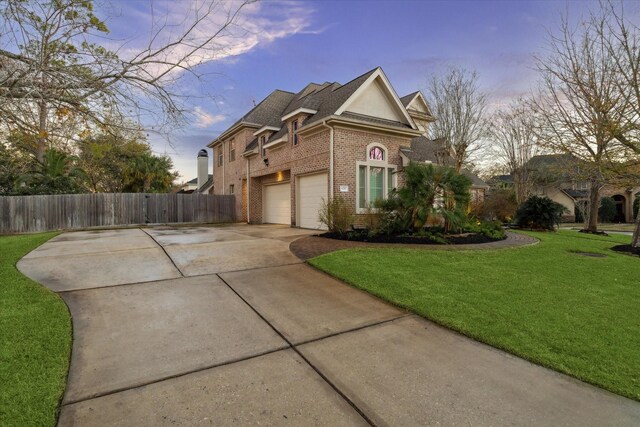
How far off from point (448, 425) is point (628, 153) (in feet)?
34.2

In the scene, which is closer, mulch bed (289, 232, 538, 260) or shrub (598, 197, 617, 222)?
mulch bed (289, 232, 538, 260)

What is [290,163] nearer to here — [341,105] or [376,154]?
[341,105]

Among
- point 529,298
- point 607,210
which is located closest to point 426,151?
point 529,298

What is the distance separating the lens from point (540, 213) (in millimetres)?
14789

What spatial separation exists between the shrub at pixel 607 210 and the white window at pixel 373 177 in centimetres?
3108

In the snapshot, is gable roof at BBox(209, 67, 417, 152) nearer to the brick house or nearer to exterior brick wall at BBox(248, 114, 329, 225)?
the brick house

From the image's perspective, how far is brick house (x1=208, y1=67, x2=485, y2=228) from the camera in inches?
475

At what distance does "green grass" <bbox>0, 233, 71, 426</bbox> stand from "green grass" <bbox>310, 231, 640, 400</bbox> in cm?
388

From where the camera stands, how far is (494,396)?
246 cm

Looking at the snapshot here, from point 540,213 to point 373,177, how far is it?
881 cm

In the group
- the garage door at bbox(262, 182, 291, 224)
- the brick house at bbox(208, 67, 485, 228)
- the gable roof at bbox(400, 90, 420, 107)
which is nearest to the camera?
A: the brick house at bbox(208, 67, 485, 228)

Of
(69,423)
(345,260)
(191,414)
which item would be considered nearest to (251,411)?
(191,414)

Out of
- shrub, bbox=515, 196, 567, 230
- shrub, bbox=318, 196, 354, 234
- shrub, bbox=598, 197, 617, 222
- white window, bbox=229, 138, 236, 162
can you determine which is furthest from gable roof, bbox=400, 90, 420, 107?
shrub, bbox=598, 197, 617, 222

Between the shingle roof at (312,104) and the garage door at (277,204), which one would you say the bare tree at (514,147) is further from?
the garage door at (277,204)
